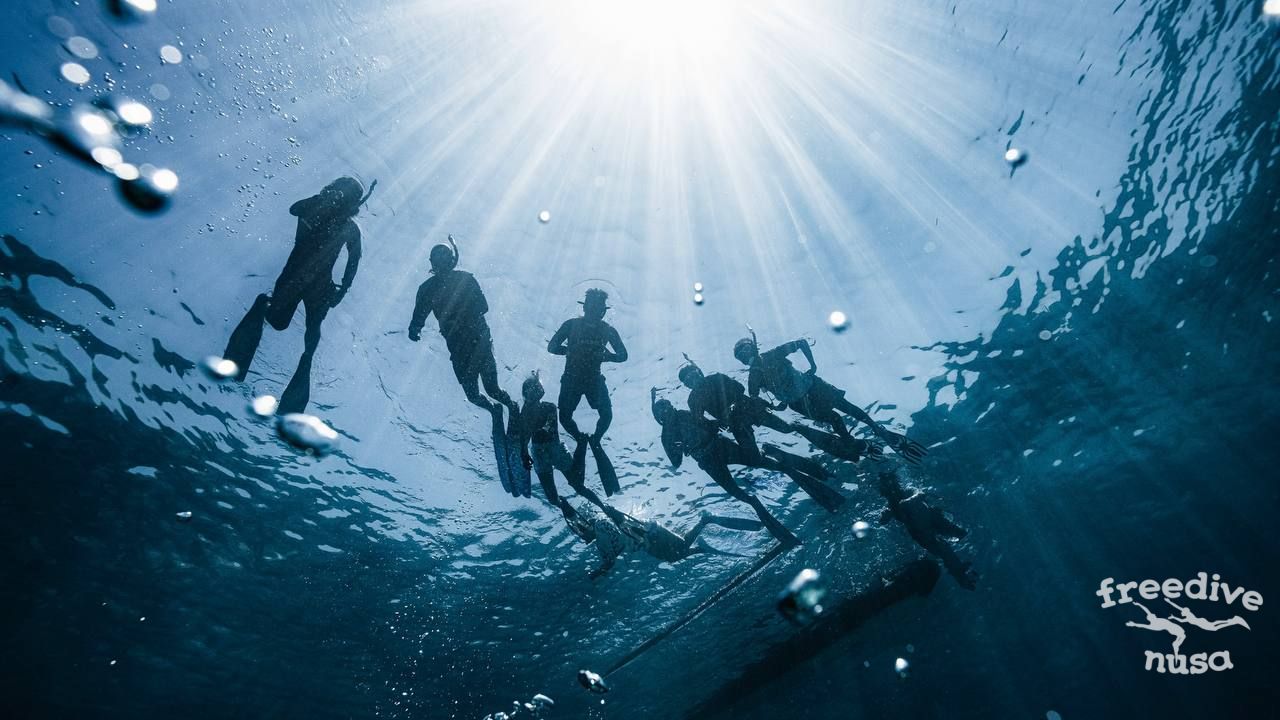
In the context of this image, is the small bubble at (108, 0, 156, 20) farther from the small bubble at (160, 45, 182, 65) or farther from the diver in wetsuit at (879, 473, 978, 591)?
the diver in wetsuit at (879, 473, 978, 591)

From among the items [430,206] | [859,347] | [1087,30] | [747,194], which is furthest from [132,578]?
[1087,30]

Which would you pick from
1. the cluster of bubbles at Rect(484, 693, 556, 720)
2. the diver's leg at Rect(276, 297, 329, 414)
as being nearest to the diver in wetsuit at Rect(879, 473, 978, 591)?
the diver's leg at Rect(276, 297, 329, 414)

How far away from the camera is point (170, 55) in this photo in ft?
20.7

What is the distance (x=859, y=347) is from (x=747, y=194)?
15.6 ft

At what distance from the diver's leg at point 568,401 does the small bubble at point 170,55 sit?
21.9 feet

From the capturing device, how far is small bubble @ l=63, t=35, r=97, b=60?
6.02 m

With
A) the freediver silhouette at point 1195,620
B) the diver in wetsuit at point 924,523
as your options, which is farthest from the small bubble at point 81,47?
the freediver silhouette at point 1195,620

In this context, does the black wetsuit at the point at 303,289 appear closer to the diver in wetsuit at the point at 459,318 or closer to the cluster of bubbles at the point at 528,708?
the diver in wetsuit at the point at 459,318

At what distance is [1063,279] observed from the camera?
10992 mm

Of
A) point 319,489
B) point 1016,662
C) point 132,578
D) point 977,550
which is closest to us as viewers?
point 319,489

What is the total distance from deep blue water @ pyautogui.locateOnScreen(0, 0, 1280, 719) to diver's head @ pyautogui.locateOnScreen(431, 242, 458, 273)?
202 cm

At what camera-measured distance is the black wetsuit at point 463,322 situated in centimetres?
717

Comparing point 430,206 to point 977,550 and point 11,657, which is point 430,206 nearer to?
point 977,550

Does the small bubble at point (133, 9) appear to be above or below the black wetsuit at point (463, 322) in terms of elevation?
above
